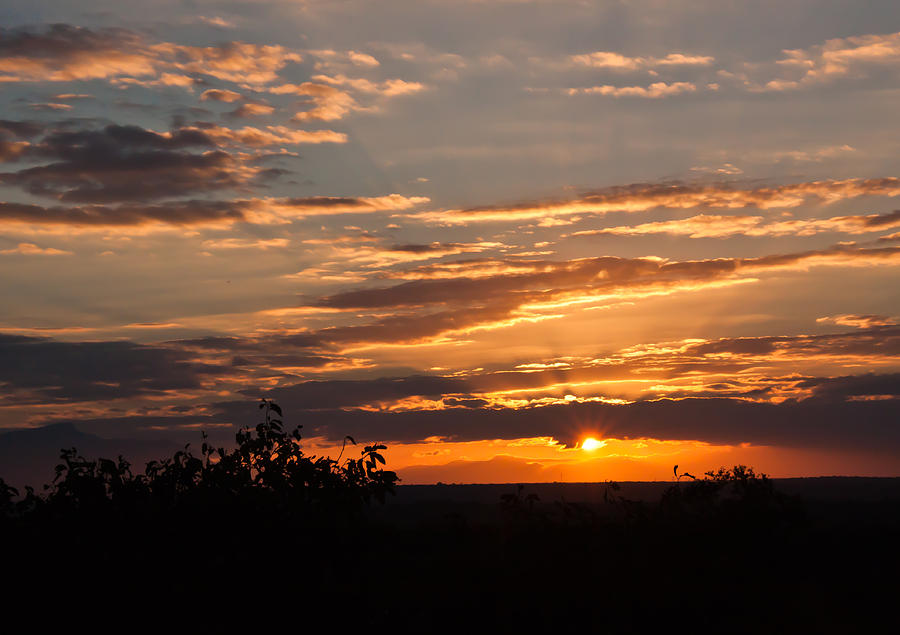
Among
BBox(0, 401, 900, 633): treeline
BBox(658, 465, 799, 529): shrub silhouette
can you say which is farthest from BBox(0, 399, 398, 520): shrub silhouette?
BBox(658, 465, 799, 529): shrub silhouette

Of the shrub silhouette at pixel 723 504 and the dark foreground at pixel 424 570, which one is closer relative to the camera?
the dark foreground at pixel 424 570

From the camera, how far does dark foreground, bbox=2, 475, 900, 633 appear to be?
1101 centimetres

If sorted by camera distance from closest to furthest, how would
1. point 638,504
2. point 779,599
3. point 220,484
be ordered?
point 220,484
point 638,504
point 779,599

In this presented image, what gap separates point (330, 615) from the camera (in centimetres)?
1094

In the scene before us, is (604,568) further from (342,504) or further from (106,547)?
(106,547)

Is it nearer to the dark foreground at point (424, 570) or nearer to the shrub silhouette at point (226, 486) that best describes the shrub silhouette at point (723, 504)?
the dark foreground at point (424, 570)

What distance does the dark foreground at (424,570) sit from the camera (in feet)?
36.1

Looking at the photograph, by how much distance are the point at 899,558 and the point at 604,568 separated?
3985 centimetres

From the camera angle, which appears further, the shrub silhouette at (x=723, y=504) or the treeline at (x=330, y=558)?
the shrub silhouette at (x=723, y=504)

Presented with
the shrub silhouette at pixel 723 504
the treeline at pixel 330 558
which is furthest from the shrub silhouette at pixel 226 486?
the shrub silhouette at pixel 723 504

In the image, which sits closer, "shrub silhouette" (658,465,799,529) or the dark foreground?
the dark foreground

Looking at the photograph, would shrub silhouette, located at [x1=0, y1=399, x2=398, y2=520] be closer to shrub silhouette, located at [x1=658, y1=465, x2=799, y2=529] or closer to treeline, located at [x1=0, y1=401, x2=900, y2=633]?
treeline, located at [x1=0, y1=401, x2=900, y2=633]

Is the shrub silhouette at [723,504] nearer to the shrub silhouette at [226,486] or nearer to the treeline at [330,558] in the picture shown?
the treeline at [330,558]

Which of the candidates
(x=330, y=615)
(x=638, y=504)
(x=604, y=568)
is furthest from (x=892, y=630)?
(x=330, y=615)
